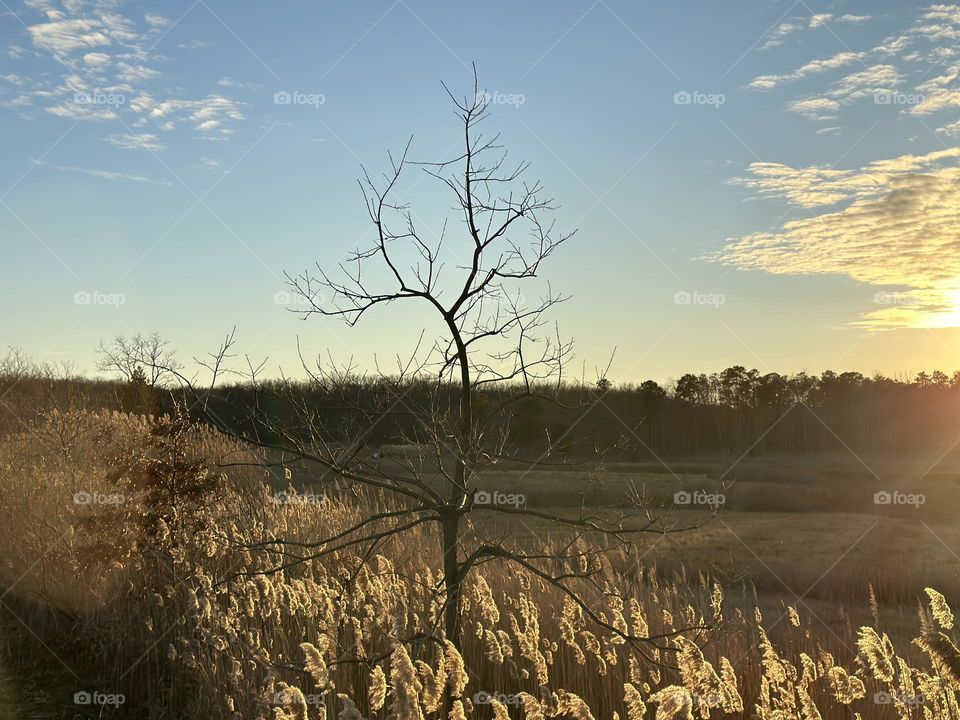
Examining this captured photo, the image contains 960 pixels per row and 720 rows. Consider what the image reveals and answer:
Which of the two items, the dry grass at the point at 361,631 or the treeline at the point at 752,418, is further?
the treeline at the point at 752,418

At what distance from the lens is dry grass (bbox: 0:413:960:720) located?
12.8 feet

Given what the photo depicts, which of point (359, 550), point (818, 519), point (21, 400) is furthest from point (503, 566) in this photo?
point (21, 400)

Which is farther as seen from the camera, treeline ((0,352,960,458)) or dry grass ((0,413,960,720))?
treeline ((0,352,960,458))

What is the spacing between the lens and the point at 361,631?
5.70m

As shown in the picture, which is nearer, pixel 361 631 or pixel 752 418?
pixel 361 631

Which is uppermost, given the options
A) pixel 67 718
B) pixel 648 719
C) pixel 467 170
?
pixel 467 170

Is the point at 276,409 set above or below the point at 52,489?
above

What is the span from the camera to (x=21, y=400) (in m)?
31.1

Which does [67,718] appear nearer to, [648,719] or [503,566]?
[503,566]

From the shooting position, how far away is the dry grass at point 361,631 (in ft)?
12.8

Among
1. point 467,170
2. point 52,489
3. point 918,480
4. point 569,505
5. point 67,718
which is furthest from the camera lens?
point 918,480

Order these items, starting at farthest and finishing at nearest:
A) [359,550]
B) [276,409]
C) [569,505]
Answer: [276,409] → [569,505] → [359,550]

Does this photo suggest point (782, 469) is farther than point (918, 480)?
Yes

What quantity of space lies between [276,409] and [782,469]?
1597 centimetres
